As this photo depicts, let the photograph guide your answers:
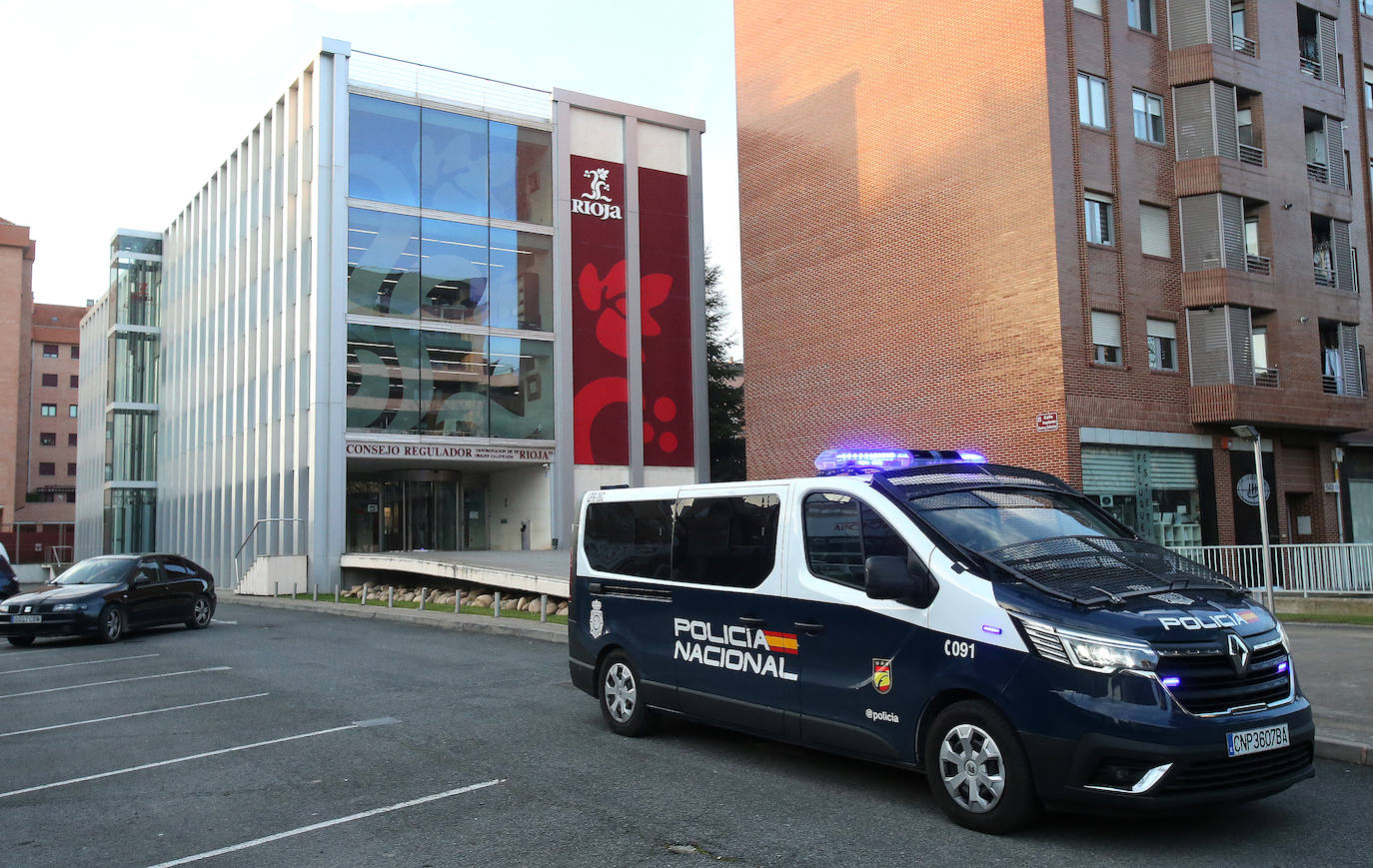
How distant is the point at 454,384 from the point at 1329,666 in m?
28.6

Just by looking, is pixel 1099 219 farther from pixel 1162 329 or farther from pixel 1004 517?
pixel 1004 517

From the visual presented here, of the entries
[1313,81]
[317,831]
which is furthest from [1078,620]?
[1313,81]

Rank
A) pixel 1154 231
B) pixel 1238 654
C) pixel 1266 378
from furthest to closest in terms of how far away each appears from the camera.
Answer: pixel 1266 378
pixel 1154 231
pixel 1238 654

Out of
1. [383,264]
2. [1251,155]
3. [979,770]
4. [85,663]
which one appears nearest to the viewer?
[979,770]

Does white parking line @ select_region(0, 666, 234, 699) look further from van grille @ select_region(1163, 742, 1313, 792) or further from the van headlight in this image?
van grille @ select_region(1163, 742, 1313, 792)

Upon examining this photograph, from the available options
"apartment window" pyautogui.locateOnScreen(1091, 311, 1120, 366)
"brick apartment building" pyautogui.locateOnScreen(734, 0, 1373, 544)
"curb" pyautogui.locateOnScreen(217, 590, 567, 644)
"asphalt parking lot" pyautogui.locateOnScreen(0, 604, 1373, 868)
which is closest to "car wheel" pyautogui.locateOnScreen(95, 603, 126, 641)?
"curb" pyautogui.locateOnScreen(217, 590, 567, 644)

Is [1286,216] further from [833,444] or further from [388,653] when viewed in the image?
[388,653]

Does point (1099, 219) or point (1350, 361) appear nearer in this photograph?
point (1099, 219)

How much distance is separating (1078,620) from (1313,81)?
28.9 m

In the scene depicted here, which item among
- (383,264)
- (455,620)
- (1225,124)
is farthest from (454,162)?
(1225,124)

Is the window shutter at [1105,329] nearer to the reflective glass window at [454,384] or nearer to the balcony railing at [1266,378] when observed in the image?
the balcony railing at [1266,378]

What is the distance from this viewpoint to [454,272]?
35781 mm

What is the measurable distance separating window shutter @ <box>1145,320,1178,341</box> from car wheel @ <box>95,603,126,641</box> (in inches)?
857

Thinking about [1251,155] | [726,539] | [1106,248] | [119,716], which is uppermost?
[1251,155]
